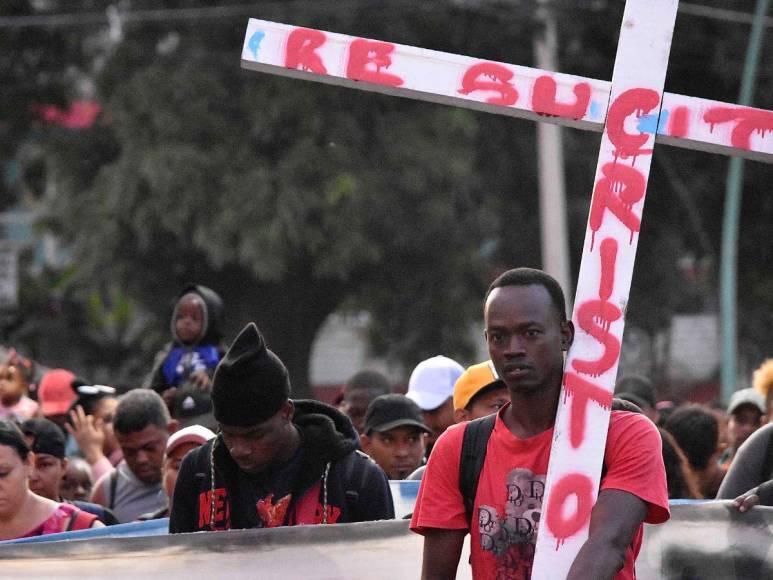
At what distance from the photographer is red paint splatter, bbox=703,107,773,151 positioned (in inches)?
156

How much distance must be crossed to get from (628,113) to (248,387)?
1361mm

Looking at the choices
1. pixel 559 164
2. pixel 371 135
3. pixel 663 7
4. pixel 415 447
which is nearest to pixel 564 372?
pixel 663 7

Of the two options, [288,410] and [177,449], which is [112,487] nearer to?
[177,449]

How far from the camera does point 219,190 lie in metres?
20.4

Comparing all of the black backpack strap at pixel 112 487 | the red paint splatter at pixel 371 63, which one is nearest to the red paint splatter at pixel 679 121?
the red paint splatter at pixel 371 63

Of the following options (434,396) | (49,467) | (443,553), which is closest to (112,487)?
(49,467)

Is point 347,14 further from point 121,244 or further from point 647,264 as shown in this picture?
point 647,264

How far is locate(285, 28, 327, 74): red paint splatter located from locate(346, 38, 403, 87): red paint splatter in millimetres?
80

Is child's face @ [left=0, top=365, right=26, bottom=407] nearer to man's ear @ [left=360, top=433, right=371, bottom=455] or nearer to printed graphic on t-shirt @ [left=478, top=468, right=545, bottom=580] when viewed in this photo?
man's ear @ [left=360, top=433, right=371, bottom=455]

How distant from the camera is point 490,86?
4.02 metres

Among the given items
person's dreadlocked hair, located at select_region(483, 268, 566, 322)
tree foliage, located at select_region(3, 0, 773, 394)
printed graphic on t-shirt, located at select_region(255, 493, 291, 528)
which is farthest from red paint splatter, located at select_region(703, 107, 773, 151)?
tree foliage, located at select_region(3, 0, 773, 394)

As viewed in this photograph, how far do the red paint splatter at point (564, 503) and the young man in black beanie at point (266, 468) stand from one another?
1.12m

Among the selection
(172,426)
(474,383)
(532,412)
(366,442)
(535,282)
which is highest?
(535,282)

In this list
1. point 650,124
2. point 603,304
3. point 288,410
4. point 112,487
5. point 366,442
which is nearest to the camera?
point 603,304
